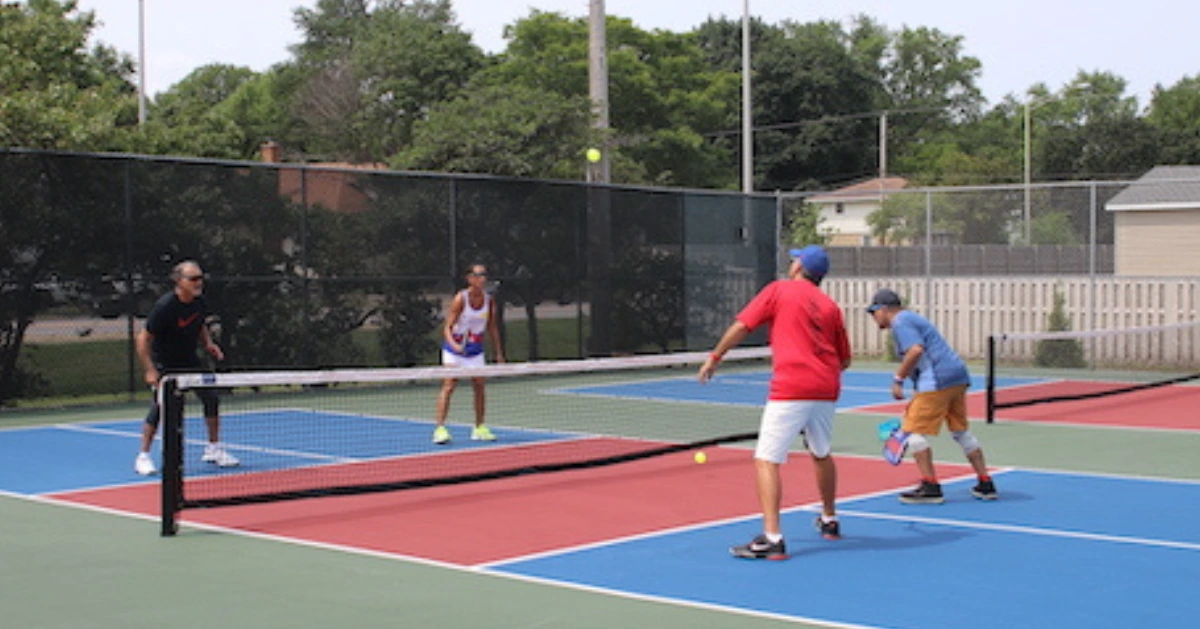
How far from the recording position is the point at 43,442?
14109mm

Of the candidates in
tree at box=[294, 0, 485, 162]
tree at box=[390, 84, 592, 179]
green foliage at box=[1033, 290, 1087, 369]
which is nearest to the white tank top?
tree at box=[390, 84, 592, 179]

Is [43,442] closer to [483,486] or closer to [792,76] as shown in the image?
[483,486]

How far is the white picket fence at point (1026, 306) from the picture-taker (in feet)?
75.6

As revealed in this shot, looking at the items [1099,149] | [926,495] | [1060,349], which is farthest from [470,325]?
[1099,149]

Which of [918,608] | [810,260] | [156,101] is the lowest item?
[918,608]

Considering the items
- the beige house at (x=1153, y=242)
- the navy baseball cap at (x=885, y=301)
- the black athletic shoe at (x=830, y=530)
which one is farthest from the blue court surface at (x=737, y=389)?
the black athletic shoe at (x=830, y=530)

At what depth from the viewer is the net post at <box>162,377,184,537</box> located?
916 centimetres

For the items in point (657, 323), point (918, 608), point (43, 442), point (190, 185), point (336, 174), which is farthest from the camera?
point (657, 323)

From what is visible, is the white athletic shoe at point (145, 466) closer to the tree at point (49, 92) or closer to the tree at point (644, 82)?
the tree at point (49, 92)

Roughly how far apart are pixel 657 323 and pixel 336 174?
6.41 meters

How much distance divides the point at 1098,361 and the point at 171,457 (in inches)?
715

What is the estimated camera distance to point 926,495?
34.3 feet

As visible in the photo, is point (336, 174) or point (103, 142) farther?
point (103, 142)

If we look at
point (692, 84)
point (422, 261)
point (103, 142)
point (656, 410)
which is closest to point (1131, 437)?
point (656, 410)
